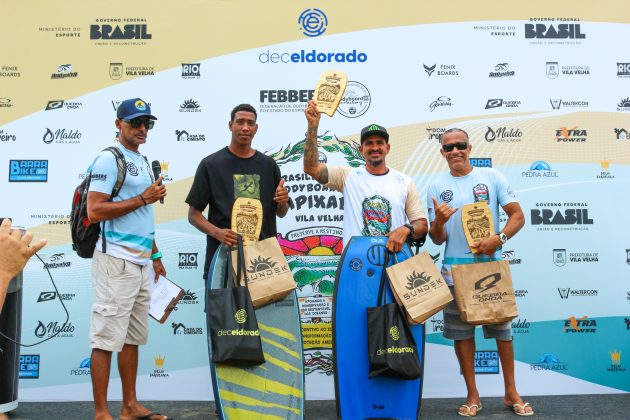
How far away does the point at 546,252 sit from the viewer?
3.96 m

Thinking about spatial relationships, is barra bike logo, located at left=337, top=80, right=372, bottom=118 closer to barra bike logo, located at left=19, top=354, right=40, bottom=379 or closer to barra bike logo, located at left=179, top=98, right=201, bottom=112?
barra bike logo, located at left=179, top=98, right=201, bottom=112

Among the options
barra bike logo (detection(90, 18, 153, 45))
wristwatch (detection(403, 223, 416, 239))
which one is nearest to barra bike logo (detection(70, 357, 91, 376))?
barra bike logo (detection(90, 18, 153, 45))

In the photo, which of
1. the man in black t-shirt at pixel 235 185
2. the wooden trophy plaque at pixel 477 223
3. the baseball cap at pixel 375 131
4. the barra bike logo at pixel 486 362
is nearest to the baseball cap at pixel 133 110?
the man in black t-shirt at pixel 235 185

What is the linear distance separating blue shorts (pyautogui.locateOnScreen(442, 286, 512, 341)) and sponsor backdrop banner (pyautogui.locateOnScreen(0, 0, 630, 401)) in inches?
25.9

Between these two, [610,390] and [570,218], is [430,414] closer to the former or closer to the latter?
[610,390]

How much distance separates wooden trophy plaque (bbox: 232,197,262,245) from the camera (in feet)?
9.45

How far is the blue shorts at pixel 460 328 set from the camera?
3.22 m

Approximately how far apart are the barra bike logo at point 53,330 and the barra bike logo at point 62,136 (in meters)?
1.37

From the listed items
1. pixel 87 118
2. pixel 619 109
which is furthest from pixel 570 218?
pixel 87 118

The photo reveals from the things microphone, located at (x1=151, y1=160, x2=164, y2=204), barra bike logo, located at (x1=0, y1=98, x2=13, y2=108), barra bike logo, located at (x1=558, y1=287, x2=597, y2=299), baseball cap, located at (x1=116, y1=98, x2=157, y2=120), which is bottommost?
barra bike logo, located at (x1=558, y1=287, x2=597, y2=299)

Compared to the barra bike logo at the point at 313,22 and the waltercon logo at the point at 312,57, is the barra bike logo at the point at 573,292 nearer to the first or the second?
the waltercon logo at the point at 312,57

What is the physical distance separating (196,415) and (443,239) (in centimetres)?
194

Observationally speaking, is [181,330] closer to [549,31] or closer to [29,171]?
[29,171]

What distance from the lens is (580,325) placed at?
3918 millimetres
